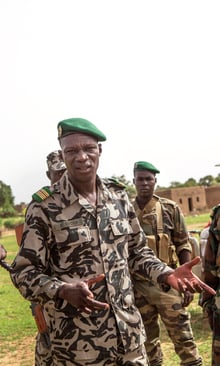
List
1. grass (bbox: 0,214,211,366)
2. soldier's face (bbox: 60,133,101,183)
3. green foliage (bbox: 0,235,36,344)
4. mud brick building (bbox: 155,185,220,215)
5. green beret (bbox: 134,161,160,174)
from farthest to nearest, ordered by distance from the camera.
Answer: mud brick building (bbox: 155,185,220,215) < green foliage (bbox: 0,235,36,344) < grass (bbox: 0,214,211,366) < green beret (bbox: 134,161,160,174) < soldier's face (bbox: 60,133,101,183)

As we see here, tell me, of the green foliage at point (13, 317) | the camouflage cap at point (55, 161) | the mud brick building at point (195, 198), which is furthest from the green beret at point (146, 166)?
the mud brick building at point (195, 198)

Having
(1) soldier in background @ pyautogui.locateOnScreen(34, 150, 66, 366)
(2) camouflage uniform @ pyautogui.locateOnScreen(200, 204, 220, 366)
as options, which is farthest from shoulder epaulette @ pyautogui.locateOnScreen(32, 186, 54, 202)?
(2) camouflage uniform @ pyautogui.locateOnScreen(200, 204, 220, 366)

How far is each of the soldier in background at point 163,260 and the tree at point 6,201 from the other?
47232 millimetres

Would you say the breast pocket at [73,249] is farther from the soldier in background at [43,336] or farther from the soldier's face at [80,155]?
the soldier in background at [43,336]

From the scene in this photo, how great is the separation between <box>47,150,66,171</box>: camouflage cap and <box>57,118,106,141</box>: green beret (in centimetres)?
164

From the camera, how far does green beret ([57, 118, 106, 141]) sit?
270 cm

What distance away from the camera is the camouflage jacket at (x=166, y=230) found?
15.6ft

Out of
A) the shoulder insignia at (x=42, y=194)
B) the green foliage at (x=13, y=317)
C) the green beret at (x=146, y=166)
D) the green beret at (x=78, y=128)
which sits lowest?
the green foliage at (x=13, y=317)

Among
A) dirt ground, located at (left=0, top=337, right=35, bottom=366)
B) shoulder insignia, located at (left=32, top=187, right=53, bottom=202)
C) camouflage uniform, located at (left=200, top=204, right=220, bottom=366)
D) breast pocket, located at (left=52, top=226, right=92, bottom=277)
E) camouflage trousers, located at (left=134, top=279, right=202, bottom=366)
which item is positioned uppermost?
shoulder insignia, located at (left=32, top=187, right=53, bottom=202)

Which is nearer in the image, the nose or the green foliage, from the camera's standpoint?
the nose

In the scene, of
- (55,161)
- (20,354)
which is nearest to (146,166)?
(55,161)

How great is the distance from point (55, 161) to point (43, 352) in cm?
170

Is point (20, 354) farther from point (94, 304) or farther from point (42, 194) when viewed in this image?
point (94, 304)

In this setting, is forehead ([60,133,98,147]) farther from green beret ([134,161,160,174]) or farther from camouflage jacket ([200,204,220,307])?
green beret ([134,161,160,174])
